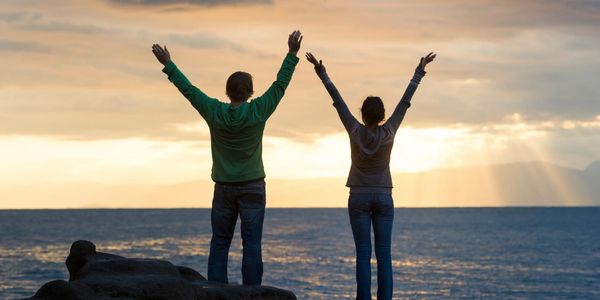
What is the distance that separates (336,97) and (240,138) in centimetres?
136

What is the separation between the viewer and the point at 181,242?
11269cm

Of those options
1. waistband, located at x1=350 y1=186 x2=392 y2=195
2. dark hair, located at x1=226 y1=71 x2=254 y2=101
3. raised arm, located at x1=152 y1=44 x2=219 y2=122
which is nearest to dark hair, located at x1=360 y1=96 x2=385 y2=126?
waistband, located at x1=350 y1=186 x2=392 y2=195

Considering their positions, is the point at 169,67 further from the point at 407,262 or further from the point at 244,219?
the point at 407,262

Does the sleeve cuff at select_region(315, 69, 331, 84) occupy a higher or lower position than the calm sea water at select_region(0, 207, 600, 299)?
higher

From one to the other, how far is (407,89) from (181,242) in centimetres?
10308

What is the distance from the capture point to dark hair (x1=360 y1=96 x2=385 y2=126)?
11.3 meters

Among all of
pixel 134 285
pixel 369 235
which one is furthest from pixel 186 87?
pixel 369 235

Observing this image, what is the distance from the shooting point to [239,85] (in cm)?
1064

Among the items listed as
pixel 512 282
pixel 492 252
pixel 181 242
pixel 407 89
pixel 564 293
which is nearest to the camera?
pixel 407 89

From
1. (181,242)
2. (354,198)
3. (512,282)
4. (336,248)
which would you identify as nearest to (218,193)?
(354,198)

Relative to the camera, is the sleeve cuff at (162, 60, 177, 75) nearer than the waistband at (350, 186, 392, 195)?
Yes

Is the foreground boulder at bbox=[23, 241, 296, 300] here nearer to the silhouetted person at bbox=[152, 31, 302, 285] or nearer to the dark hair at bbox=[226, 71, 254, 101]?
the silhouetted person at bbox=[152, 31, 302, 285]

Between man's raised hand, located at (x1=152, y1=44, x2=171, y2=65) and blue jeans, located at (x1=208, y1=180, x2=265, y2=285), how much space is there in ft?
5.14

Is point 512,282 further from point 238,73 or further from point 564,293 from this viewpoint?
point 238,73
